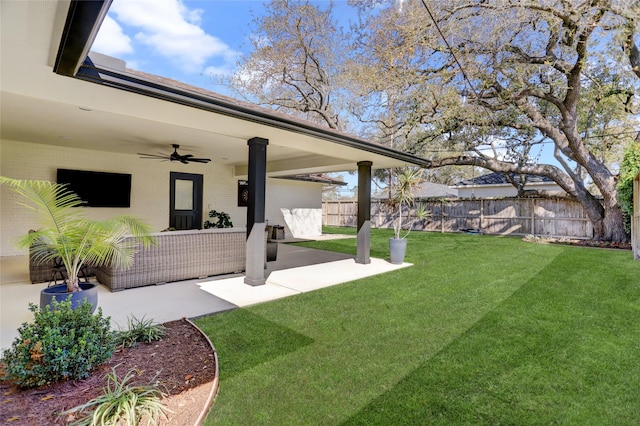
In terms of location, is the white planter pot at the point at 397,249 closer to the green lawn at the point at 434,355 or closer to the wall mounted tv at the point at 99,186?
the green lawn at the point at 434,355

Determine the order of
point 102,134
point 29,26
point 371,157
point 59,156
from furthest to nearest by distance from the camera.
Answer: point 59,156 → point 371,157 → point 102,134 → point 29,26

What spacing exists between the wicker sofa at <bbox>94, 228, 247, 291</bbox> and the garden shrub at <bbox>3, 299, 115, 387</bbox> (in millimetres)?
2453

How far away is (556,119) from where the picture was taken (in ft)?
46.1

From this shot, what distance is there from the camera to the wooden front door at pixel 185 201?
31.8 ft

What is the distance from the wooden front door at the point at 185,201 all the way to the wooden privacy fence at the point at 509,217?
10863mm

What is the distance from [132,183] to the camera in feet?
29.2

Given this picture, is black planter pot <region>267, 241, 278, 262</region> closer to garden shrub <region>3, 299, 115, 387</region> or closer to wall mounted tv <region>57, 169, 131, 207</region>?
wall mounted tv <region>57, 169, 131, 207</region>

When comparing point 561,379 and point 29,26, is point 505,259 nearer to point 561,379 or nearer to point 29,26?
point 561,379

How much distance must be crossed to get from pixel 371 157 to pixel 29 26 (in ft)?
19.8

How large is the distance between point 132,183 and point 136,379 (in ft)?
25.5

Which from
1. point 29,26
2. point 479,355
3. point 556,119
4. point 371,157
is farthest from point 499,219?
point 29,26

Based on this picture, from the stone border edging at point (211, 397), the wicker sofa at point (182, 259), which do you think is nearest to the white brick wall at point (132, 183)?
the wicker sofa at point (182, 259)

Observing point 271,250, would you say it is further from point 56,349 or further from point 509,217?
point 509,217

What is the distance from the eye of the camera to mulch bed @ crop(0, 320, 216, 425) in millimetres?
2107
